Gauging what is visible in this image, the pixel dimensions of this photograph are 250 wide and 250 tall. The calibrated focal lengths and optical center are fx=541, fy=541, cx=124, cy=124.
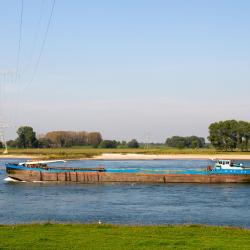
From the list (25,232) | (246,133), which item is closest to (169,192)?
(25,232)

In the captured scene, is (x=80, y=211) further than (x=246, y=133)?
No

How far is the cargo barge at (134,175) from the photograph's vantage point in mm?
74688

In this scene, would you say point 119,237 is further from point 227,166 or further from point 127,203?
point 227,166

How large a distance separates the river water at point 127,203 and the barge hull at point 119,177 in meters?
3.32

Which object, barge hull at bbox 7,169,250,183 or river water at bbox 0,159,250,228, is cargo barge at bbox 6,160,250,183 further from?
river water at bbox 0,159,250,228

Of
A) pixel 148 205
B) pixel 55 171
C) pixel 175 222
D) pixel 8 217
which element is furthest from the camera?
pixel 55 171

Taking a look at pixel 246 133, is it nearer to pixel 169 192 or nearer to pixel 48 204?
pixel 169 192

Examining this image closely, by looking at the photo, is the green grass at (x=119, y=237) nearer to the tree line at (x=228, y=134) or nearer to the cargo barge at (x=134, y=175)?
the cargo barge at (x=134, y=175)

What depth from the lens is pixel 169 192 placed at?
60.9 m

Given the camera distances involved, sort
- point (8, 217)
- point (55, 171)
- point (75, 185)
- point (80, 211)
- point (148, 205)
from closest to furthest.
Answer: point (8, 217) → point (80, 211) → point (148, 205) → point (75, 185) → point (55, 171)

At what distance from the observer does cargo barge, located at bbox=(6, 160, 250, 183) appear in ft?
245

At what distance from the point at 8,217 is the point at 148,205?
13.9m

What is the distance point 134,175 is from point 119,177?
2.14 m

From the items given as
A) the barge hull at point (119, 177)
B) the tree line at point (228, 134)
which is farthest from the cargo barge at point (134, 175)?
the tree line at point (228, 134)
